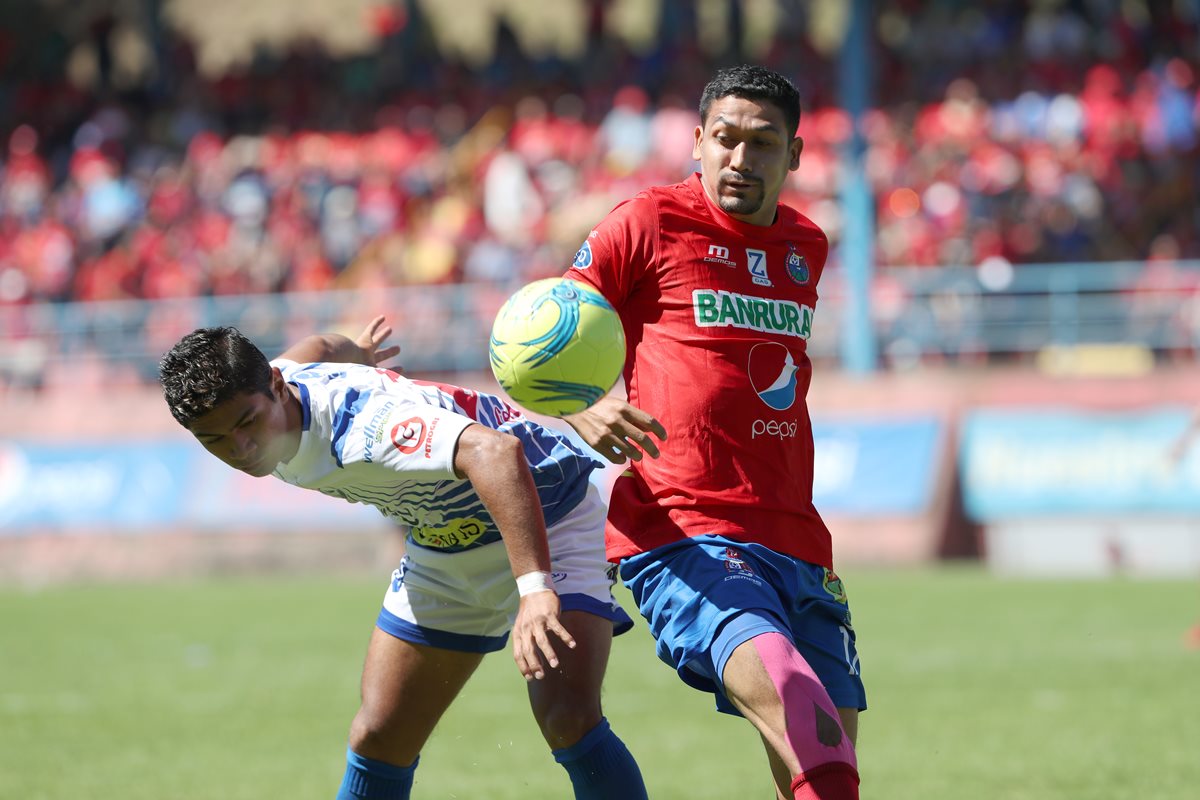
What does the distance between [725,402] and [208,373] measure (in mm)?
1410

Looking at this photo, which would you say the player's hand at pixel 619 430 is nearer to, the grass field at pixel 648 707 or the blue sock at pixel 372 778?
the blue sock at pixel 372 778

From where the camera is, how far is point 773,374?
15.4ft

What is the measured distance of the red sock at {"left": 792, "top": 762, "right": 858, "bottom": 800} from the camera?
409 centimetres

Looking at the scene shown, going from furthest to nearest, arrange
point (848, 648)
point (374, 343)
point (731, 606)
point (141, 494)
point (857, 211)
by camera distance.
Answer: point (141, 494) < point (857, 211) < point (374, 343) < point (848, 648) < point (731, 606)

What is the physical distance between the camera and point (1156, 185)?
58.1 feet

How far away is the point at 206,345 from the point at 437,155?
16.9 metres

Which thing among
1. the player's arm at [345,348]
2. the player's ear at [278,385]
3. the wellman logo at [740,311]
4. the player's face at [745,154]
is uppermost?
the player's face at [745,154]

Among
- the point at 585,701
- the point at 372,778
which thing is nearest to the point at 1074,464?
the point at 585,701

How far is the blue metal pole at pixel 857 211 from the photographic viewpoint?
16.2 metres

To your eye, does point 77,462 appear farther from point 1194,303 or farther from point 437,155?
point 1194,303

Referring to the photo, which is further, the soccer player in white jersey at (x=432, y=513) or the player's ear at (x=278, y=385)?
the player's ear at (x=278, y=385)

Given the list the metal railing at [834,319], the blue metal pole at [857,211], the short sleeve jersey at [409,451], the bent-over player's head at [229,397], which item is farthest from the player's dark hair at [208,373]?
the blue metal pole at [857,211]

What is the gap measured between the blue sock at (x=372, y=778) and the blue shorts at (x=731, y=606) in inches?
41.1

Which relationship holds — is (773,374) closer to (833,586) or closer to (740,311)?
(740,311)
